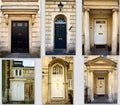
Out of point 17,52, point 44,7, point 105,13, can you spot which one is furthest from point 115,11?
point 17,52

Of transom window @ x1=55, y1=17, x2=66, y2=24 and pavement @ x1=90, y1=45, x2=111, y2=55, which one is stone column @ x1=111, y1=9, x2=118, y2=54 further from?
transom window @ x1=55, y1=17, x2=66, y2=24

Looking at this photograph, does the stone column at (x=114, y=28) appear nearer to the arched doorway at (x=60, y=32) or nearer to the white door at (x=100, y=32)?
the white door at (x=100, y=32)

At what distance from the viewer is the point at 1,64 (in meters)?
3.89

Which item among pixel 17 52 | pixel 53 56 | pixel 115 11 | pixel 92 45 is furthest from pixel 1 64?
pixel 115 11

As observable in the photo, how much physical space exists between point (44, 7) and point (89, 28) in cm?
48

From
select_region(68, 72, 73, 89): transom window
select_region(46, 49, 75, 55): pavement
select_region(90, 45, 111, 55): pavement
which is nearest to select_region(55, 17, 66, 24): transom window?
select_region(46, 49, 75, 55): pavement

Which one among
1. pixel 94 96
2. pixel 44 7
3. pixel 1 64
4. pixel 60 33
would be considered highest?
pixel 44 7

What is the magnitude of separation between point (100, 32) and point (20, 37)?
78 centimetres

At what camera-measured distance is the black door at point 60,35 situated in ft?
12.6

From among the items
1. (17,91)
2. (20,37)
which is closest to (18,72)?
(17,91)

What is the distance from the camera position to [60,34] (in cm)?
388

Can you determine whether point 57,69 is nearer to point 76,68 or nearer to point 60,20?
point 76,68

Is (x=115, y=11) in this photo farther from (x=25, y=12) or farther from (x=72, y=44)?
(x=25, y=12)

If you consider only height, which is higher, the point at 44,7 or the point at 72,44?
the point at 44,7
